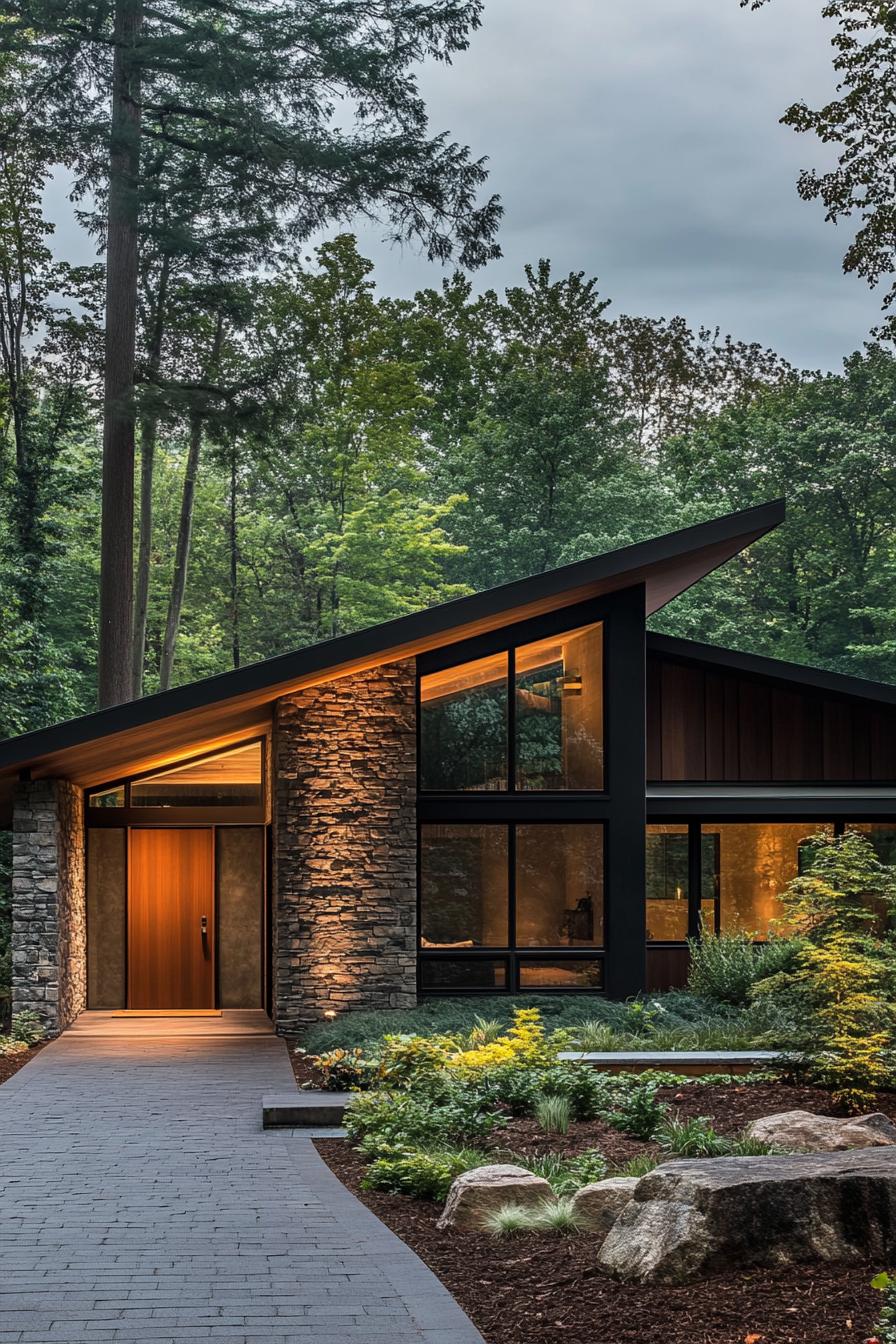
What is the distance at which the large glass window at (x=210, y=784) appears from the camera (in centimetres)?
1648

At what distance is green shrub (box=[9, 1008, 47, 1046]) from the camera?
1331 cm

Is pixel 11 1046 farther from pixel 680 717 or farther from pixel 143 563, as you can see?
pixel 143 563

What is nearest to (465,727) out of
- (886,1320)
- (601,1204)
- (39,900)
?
(39,900)

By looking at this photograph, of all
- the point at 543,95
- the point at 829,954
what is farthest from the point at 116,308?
the point at 543,95

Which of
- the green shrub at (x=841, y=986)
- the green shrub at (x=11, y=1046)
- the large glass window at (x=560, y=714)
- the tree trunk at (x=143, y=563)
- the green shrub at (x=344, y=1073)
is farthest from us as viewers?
the tree trunk at (x=143, y=563)

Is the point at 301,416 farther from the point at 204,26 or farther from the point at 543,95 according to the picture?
the point at 543,95

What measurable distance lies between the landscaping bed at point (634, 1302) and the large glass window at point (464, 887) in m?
7.83

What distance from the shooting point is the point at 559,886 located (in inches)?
561

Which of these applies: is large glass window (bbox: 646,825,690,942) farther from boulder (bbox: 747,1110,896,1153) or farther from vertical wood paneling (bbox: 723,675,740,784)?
boulder (bbox: 747,1110,896,1153)

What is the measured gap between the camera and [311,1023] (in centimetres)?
1359

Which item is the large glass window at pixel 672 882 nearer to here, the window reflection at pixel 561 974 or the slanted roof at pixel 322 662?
the window reflection at pixel 561 974

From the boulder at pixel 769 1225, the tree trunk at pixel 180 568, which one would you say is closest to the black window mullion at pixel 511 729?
the boulder at pixel 769 1225

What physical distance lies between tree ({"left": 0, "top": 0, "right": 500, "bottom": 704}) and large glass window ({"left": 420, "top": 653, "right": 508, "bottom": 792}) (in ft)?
23.9

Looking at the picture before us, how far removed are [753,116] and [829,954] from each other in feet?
93.6
